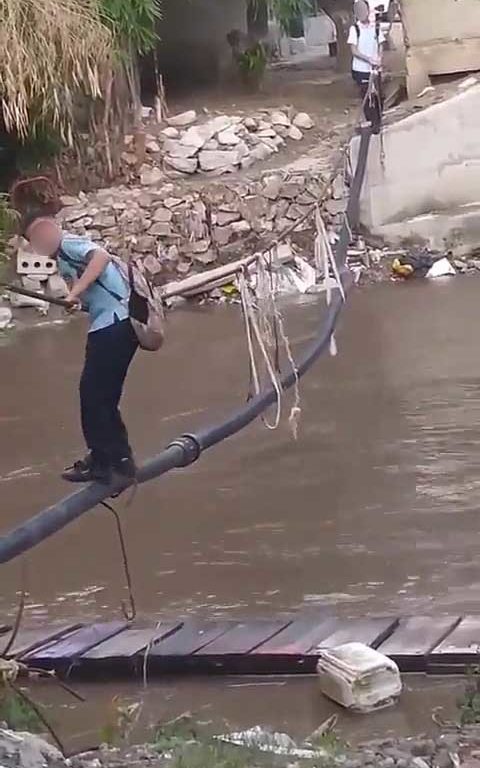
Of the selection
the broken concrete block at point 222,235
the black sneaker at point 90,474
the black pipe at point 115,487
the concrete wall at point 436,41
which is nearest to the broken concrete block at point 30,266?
the broken concrete block at point 222,235

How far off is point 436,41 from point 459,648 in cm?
836

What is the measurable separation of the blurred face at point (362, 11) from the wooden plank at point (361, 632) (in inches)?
272

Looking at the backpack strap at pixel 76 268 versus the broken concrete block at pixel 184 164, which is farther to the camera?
the broken concrete block at pixel 184 164

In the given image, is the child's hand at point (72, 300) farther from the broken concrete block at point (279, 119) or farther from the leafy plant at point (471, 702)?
the broken concrete block at point (279, 119)

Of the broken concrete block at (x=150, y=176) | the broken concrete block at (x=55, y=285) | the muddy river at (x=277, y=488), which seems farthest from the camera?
the broken concrete block at (x=150, y=176)

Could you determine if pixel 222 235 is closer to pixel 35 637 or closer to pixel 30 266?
pixel 30 266

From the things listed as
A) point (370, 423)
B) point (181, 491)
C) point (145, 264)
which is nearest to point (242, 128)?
point (145, 264)

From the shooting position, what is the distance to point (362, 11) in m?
10.5

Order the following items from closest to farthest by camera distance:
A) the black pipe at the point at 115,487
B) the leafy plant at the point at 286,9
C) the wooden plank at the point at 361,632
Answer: the black pipe at the point at 115,487 < the wooden plank at the point at 361,632 < the leafy plant at the point at 286,9

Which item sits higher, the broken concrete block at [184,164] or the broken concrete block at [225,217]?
the broken concrete block at [184,164]

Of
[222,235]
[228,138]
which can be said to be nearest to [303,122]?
[228,138]

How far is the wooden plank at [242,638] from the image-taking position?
4.12m

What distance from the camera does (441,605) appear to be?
178 inches

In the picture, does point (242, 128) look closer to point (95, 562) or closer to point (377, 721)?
point (95, 562)
